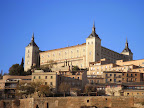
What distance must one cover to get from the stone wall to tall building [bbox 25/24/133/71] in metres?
52.5

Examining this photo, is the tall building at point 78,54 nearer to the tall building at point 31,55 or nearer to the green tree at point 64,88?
the tall building at point 31,55

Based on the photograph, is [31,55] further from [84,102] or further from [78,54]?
[84,102]

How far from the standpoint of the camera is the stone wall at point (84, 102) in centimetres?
5106

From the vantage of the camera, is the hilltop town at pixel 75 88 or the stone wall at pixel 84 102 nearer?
the stone wall at pixel 84 102

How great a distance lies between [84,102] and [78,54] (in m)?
63.6

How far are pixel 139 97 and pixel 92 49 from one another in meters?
58.4

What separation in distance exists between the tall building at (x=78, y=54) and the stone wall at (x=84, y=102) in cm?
5245

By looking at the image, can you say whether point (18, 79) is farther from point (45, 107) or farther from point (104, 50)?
point (104, 50)

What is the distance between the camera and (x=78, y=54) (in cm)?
11562

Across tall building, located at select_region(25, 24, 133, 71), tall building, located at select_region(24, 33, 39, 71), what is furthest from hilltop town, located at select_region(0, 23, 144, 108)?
tall building, located at select_region(24, 33, 39, 71)

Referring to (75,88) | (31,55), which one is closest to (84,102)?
(75,88)

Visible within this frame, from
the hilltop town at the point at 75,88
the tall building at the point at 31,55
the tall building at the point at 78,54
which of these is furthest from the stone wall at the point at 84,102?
the tall building at the point at 31,55

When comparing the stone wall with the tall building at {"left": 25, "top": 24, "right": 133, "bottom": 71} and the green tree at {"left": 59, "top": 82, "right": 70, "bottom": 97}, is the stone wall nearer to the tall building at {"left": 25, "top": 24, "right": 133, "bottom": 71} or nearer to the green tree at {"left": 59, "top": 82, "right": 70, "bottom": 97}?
the green tree at {"left": 59, "top": 82, "right": 70, "bottom": 97}

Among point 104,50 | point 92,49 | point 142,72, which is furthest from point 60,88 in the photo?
point 104,50
